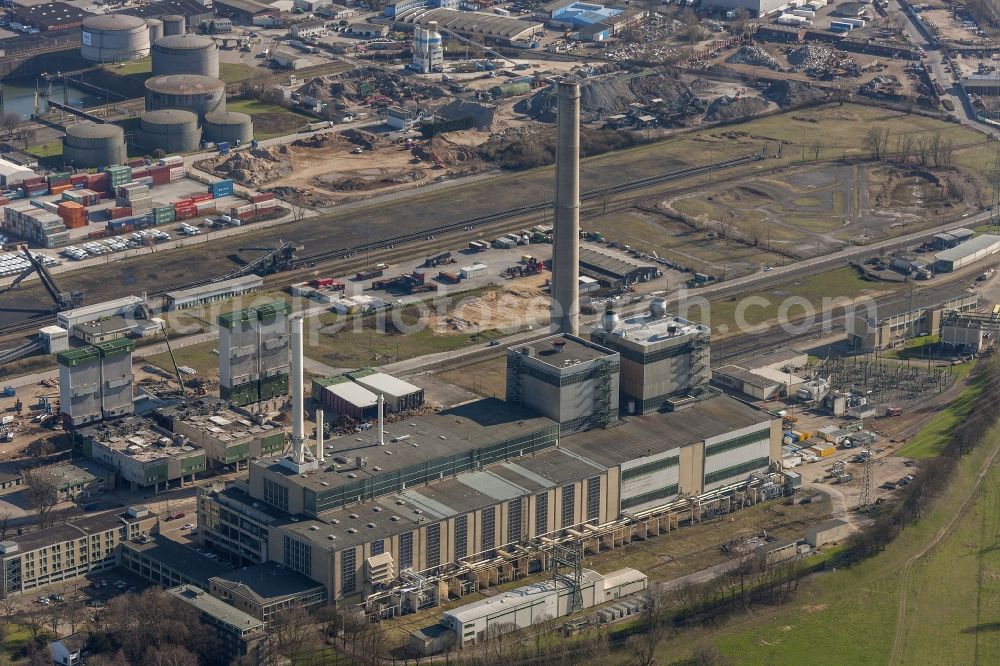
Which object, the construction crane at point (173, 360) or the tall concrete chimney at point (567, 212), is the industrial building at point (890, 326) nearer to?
the tall concrete chimney at point (567, 212)

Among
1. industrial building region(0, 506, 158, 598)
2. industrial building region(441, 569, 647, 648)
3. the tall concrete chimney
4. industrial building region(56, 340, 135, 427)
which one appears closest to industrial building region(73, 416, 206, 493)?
industrial building region(56, 340, 135, 427)

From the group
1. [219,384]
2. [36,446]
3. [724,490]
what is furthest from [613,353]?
[36,446]

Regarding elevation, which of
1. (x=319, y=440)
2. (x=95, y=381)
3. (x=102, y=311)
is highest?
(x=319, y=440)

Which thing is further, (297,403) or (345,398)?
(345,398)

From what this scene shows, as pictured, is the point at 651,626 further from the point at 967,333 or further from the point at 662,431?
the point at 967,333

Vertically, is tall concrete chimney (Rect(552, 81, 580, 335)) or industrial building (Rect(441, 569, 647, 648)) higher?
tall concrete chimney (Rect(552, 81, 580, 335))

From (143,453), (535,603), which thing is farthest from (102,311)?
(535,603)

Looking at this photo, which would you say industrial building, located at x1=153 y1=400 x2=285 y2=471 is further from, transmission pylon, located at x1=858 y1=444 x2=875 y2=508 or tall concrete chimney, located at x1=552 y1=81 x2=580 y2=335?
transmission pylon, located at x1=858 y1=444 x2=875 y2=508
